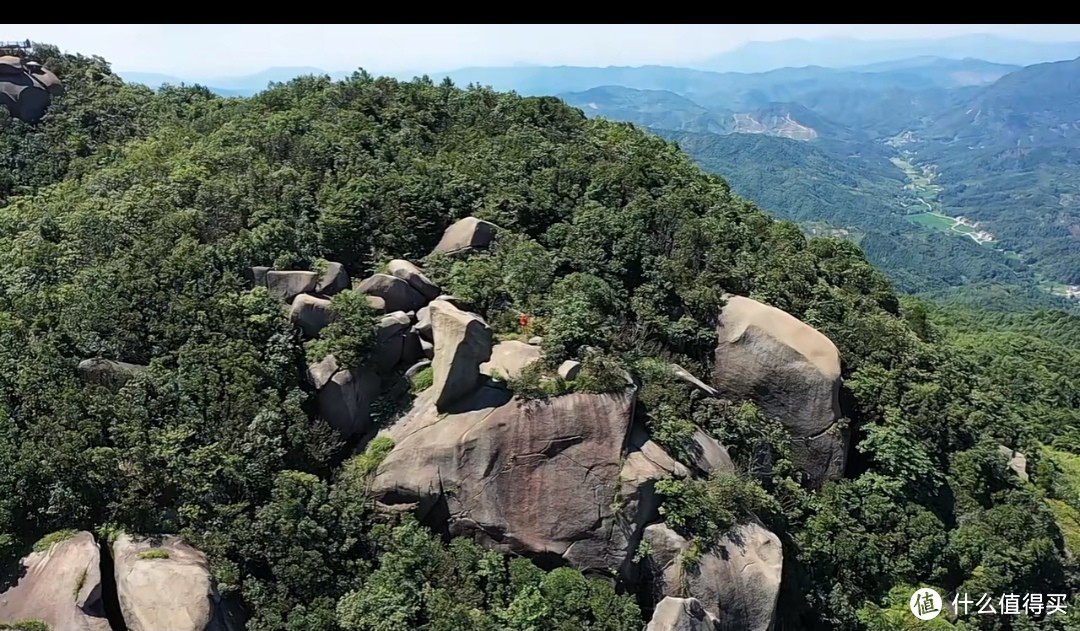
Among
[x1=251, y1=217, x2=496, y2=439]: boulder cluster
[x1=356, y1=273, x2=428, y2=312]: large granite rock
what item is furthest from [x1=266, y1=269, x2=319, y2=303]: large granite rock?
[x1=356, y1=273, x2=428, y2=312]: large granite rock

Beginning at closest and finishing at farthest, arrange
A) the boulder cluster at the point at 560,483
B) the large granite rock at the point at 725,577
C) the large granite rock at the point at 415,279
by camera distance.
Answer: the large granite rock at the point at 725,577
the boulder cluster at the point at 560,483
the large granite rock at the point at 415,279

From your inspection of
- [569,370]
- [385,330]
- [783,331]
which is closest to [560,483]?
[569,370]

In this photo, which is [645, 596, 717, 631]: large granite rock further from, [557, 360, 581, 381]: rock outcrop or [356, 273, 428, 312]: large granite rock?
[356, 273, 428, 312]: large granite rock

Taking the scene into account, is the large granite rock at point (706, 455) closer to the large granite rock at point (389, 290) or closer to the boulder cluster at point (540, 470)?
the boulder cluster at point (540, 470)

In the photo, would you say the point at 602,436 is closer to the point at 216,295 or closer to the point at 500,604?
the point at 500,604

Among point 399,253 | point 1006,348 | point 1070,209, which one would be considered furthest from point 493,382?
point 1070,209

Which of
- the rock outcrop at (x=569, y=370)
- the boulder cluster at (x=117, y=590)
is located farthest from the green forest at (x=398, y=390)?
the boulder cluster at (x=117, y=590)
